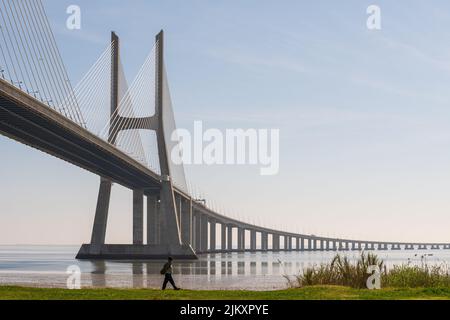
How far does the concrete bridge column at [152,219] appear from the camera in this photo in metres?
104

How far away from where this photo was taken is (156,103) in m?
91.1

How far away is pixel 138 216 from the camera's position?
321 ft

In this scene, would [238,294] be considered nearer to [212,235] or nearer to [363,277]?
[363,277]

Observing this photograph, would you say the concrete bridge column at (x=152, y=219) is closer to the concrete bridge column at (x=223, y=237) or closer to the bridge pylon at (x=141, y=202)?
the bridge pylon at (x=141, y=202)

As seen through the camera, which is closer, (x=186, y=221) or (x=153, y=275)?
(x=153, y=275)

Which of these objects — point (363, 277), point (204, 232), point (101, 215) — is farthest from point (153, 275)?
point (204, 232)

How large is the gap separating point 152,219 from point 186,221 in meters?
10.7

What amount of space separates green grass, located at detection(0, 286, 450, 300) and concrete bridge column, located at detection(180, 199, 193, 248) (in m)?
89.4

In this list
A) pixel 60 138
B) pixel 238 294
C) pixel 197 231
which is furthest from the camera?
pixel 197 231

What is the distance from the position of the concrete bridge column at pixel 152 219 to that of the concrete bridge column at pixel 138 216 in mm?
4025
